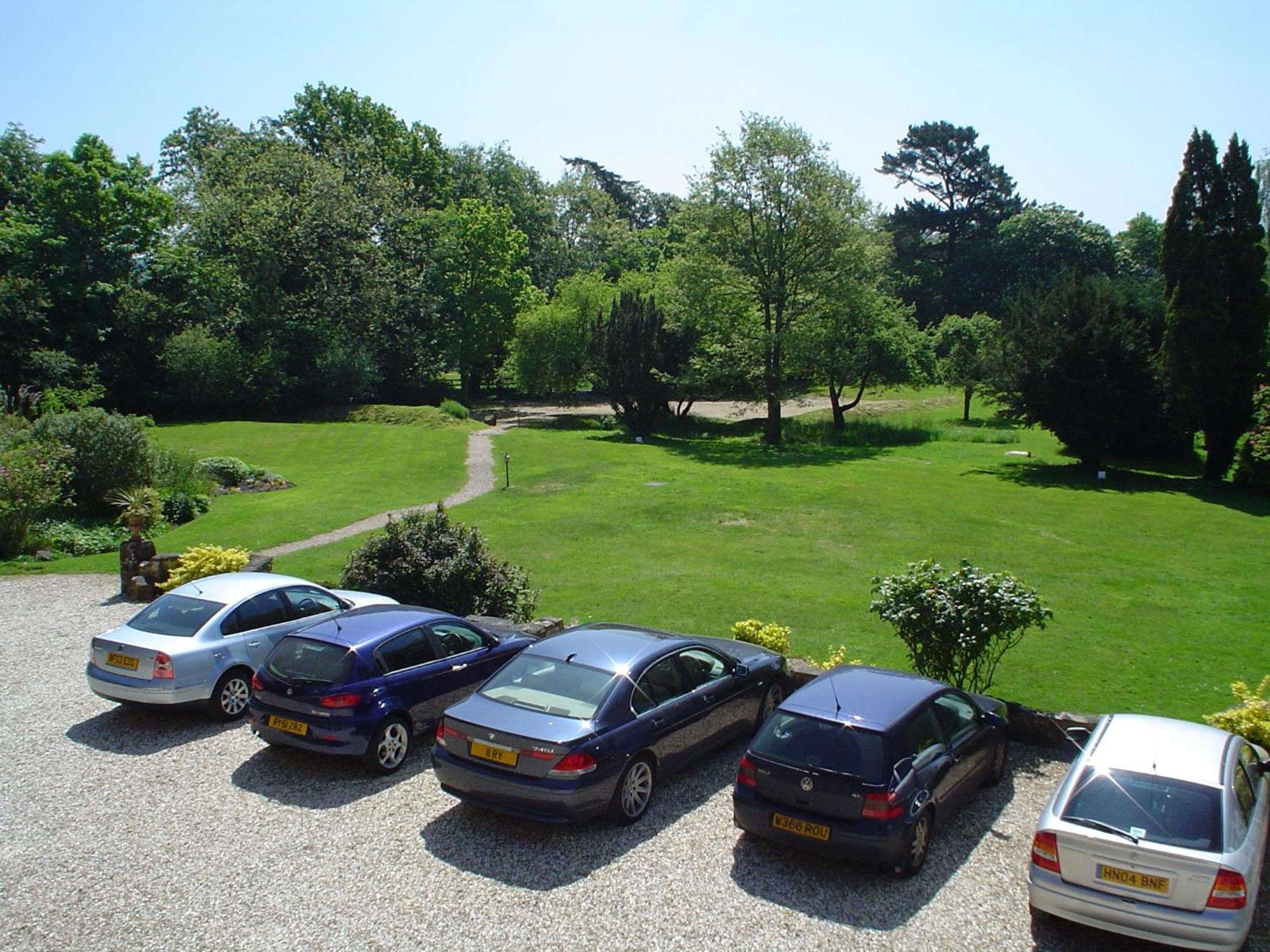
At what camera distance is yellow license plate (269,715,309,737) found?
Result: 899 cm

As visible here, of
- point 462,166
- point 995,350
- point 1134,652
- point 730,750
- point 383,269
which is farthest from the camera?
point 462,166

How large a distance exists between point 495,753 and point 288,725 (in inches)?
103

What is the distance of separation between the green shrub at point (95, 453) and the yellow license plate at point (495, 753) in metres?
19.5

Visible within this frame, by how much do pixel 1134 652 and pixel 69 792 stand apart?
14800 mm

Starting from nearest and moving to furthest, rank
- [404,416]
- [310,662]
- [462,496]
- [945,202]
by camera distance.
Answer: [310,662]
[462,496]
[404,416]
[945,202]

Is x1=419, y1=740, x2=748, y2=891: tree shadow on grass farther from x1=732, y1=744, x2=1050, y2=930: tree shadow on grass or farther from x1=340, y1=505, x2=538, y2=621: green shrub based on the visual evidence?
x1=340, y1=505, x2=538, y2=621: green shrub

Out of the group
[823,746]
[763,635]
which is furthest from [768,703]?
[823,746]

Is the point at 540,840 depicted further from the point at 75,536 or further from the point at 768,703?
the point at 75,536

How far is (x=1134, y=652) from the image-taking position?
47.4 feet

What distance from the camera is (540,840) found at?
7.93 metres

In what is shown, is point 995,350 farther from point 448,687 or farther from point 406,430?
point 448,687

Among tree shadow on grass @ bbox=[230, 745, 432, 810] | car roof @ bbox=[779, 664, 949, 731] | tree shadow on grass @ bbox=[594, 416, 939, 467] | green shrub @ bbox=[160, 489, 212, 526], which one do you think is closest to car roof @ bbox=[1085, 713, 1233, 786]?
car roof @ bbox=[779, 664, 949, 731]

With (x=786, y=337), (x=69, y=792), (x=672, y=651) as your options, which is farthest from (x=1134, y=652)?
(x=786, y=337)

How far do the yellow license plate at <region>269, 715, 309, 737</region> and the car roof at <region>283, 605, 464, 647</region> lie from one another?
877 mm
